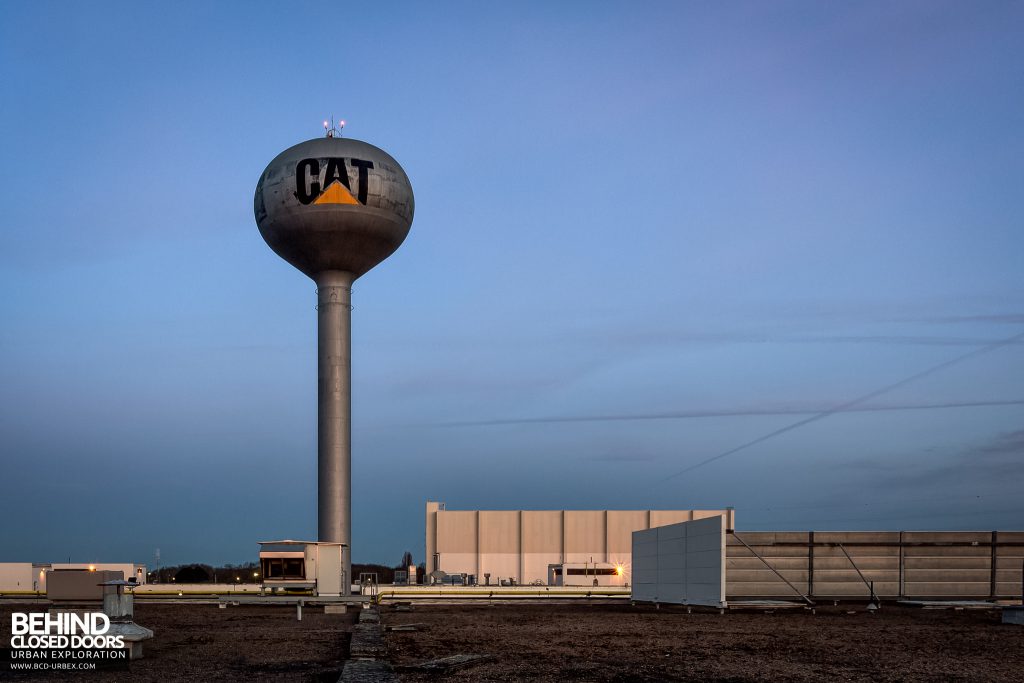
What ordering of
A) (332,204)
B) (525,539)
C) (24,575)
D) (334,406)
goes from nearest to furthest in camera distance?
(332,204) < (334,406) < (24,575) < (525,539)

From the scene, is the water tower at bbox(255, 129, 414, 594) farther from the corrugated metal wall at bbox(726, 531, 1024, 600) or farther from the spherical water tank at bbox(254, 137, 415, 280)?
the corrugated metal wall at bbox(726, 531, 1024, 600)

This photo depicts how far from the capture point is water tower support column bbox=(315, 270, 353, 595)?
50.4 m


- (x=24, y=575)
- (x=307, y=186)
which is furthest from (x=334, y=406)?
(x=24, y=575)

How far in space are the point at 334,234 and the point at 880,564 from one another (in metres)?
28.3

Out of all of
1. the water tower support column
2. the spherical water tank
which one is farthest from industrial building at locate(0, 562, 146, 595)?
the spherical water tank

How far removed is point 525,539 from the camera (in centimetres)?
7431

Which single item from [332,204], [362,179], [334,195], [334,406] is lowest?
[334,406]

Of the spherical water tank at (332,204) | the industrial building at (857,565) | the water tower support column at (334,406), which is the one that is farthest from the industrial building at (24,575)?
the industrial building at (857,565)

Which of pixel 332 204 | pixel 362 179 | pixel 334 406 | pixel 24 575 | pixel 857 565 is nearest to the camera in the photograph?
pixel 857 565

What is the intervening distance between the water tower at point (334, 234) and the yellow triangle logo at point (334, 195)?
5cm

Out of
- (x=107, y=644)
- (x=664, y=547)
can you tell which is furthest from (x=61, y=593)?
(x=107, y=644)

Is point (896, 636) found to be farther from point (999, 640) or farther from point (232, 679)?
point (232, 679)

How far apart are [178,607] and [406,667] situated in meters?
24.0

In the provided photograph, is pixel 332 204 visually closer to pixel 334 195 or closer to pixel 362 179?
pixel 334 195
